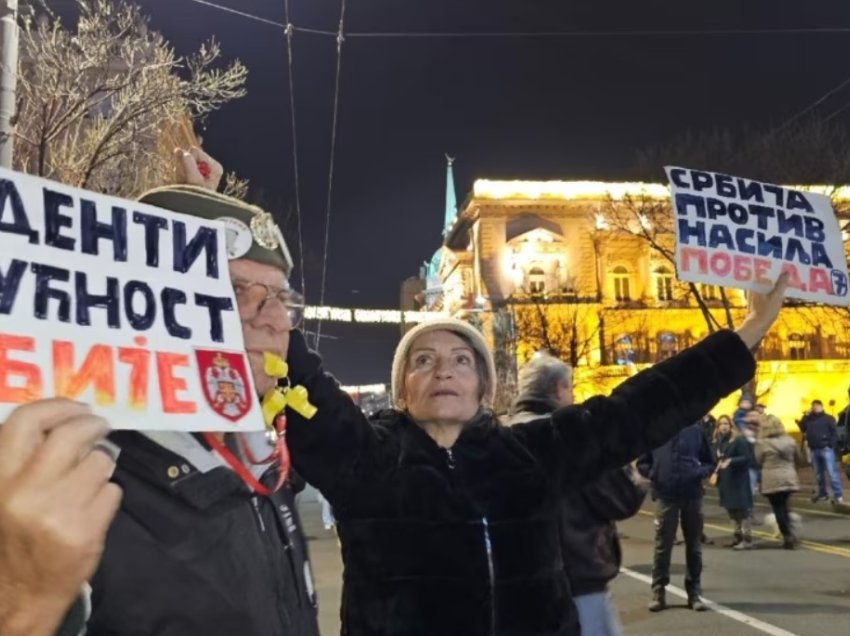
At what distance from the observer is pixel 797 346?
5353cm

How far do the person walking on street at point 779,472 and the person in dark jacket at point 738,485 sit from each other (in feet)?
0.64

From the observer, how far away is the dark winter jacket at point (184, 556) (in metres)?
1.49

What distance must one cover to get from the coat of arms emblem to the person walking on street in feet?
36.4

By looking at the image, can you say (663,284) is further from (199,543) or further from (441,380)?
(199,543)

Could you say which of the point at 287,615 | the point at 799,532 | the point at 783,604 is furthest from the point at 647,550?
the point at 287,615

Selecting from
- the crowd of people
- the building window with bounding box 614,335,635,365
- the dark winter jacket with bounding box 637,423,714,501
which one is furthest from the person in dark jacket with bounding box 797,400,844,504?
the building window with bounding box 614,335,635,365

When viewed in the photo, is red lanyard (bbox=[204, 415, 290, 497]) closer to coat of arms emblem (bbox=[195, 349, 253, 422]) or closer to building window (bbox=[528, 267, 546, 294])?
coat of arms emblem (bbox=[195, 349, 253, 422])

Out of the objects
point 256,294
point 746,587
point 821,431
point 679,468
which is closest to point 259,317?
point 256,294

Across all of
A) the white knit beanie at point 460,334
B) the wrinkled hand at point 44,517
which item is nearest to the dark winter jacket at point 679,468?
the white knit beanie at point 460,334

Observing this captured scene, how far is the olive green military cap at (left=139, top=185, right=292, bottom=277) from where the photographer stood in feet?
6.48

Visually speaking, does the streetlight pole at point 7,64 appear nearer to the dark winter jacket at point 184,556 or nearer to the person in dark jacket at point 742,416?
the dark winter jacket at point 184,556

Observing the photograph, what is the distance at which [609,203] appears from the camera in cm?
3769

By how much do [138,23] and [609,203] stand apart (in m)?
26.6

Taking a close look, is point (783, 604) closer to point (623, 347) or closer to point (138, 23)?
point (138, 23)
